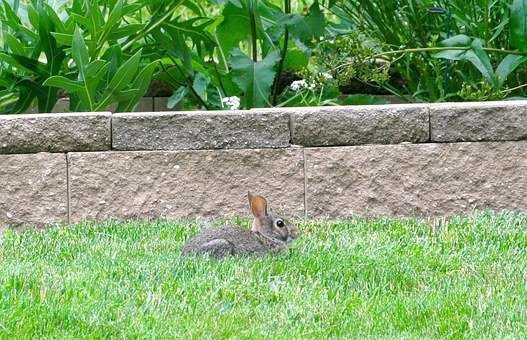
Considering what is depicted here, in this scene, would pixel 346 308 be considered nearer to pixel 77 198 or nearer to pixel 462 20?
pixel 77 198

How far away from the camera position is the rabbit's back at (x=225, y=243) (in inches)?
208

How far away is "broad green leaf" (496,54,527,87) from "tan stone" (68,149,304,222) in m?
1.37

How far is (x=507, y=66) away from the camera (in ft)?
22.4

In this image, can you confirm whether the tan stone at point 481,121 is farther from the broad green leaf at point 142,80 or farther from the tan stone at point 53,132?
the tan stone at point 53,132

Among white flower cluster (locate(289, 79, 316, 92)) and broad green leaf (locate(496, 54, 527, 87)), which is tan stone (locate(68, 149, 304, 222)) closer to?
white flower cluster (locate(289, 79, 316, 92))

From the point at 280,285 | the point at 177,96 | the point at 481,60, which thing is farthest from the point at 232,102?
the point at 280,285

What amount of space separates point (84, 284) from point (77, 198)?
5.86 feet

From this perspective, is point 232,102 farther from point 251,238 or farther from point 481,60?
point 251,238

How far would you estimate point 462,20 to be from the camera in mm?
7066

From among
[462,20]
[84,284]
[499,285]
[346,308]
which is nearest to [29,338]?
[84,284]

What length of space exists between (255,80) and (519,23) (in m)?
1.68

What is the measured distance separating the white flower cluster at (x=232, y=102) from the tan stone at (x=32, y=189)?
1.18 m

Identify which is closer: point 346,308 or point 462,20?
point 346,308

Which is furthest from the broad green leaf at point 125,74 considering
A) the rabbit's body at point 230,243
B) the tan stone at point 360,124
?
the rabbit's body at point 230,243
